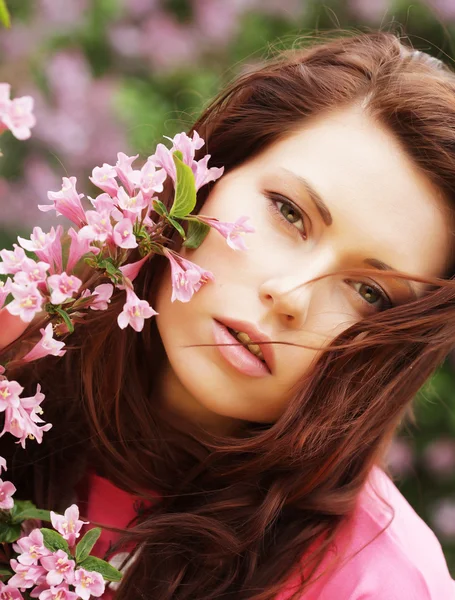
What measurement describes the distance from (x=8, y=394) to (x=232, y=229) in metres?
0.32

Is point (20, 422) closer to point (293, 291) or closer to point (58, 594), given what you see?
point (58, 594)

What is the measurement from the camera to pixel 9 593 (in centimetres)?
85

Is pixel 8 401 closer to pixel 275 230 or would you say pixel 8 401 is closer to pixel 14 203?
pixel 275 230

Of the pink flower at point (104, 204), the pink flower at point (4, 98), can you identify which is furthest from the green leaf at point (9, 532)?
the pink flower at point (4, 98)

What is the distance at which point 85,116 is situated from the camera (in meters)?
2.04

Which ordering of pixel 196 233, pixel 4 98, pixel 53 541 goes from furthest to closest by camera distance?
1. pixel 196 233
2. pixel 53 541
3. pixel 4 98

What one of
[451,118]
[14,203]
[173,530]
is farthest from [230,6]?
[173,530]

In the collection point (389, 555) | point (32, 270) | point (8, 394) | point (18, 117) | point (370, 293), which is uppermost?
point (18, 117)

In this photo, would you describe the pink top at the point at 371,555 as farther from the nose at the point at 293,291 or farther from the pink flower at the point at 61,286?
the pink flower at the point at 61,286

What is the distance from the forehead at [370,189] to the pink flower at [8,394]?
0.44 metres

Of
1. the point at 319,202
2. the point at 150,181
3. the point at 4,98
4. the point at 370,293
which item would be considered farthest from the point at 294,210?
the point at 4,98

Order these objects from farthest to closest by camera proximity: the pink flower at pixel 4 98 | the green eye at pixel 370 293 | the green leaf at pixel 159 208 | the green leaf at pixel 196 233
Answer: the green eye at pixel 370 293
the green leaf at pixel 196 233
the green leaf at pixel 159 208
the pink flower at pixel 4 98

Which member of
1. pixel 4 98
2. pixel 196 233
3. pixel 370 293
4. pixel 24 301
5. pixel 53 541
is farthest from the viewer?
pixel 370 293

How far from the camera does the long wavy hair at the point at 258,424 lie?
106cm
